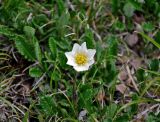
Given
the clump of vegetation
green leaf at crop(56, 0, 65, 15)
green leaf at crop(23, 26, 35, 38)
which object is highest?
green leaf at crop(56, 0, 65, 15)

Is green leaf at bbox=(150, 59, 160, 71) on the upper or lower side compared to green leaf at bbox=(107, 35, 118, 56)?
lower

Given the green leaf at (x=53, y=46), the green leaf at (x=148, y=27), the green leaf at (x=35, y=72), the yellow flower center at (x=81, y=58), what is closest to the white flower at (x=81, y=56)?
the yellow flower center at (x=81, y=58)

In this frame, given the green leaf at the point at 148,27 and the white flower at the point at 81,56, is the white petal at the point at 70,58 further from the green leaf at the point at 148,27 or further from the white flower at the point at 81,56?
the green leaf at the point at 148,27

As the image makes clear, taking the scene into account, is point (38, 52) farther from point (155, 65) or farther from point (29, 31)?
point (155, 65)

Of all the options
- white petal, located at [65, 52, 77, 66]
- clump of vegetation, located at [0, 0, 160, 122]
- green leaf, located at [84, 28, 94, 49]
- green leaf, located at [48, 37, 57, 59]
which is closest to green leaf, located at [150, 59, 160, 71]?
clump of vegetation, located at [0, 0, 160, 122]

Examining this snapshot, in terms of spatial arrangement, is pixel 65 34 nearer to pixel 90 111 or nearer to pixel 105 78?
pixel 105 78

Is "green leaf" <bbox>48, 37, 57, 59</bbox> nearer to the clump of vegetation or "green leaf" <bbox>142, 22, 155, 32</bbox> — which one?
the clump of vegetation

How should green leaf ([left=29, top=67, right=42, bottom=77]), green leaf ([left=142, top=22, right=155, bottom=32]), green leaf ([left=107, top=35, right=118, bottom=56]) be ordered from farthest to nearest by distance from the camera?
green leaf ([left=142, top=22, right=155, bottom=32]) < green leaf ([left=107, top=35, right=118, bottom=56]) < green leaf ([left=29, top=67, right=42, bottom=77])

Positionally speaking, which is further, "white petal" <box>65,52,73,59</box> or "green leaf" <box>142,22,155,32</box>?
"green leaf" <box>142,22,155,32</box>
